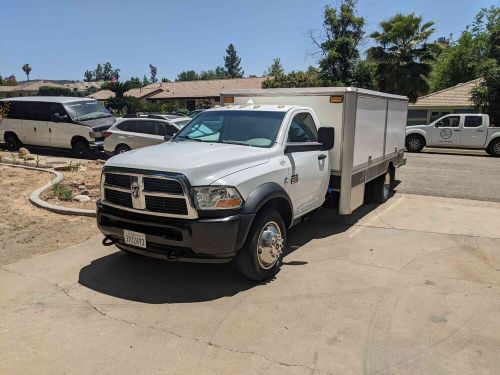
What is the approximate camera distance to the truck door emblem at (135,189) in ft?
15.1

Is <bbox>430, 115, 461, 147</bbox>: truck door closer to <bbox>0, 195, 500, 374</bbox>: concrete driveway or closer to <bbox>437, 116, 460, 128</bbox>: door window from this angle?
<bbox>437, 116, 460, 128</bbox>: door window

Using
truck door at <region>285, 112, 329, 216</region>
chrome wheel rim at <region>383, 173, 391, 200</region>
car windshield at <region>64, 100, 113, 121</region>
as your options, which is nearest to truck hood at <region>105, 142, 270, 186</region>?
truck door at <region>285, 112, 329, 216</region>

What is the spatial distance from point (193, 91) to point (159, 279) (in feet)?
182

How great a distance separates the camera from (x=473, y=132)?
20312 millimetres

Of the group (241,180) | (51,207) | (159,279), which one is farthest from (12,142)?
(241,180)

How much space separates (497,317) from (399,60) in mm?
30310

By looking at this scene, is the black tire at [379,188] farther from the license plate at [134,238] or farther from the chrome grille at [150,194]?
the license plate at [134,238]

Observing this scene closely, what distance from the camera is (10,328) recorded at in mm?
3982

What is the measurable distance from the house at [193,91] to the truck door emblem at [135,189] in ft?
166

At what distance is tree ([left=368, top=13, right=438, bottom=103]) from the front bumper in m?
30.1

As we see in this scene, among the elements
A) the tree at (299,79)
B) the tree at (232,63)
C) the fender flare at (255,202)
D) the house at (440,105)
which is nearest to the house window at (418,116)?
the house at (440,105)

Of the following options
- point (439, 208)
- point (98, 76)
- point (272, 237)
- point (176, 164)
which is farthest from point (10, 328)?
point (98, 76)

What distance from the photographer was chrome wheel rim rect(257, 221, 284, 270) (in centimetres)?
485

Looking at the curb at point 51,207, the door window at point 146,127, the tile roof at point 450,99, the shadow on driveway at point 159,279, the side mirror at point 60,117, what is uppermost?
the tile roof at point 450,99
